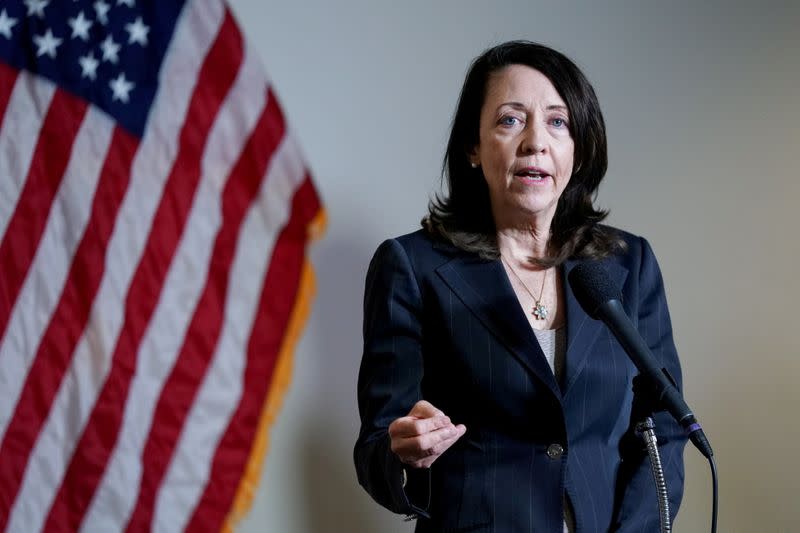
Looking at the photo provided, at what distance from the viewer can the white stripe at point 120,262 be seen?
1.46 meters

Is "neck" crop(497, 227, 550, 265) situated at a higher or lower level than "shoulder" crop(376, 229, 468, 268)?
higher

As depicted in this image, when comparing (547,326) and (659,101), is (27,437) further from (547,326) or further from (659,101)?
(659,101)

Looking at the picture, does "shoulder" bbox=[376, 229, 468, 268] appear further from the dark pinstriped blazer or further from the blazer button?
the blazer button

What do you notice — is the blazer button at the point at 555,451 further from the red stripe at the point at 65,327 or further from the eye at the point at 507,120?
the red stripe at the point at 65,327

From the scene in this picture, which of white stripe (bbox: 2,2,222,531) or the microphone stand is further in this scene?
white stripe (bbox: 2,2,222,531)

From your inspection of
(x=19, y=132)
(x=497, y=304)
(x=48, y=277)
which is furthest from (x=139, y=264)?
(x=497, y=304)

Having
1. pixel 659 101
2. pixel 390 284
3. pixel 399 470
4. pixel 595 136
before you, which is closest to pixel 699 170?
pixel 659 101

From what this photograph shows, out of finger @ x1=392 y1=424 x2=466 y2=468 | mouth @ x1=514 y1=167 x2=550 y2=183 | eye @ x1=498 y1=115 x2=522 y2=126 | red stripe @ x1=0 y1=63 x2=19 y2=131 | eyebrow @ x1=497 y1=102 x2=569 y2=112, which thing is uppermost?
eyebrow @ x1=497 y1=102 x2=569 y2=112

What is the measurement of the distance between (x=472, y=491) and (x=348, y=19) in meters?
1.00

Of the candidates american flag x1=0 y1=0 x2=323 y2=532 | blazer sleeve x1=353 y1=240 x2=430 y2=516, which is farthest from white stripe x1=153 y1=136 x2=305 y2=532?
blazer sleeve x1=353 y1=240 x2=430 y2=516

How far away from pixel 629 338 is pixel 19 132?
952 mm

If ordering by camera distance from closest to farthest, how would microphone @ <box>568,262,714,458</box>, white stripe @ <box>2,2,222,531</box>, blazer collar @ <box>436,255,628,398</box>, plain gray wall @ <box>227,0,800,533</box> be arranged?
microphone @ <box>568,262,714,458</box>, white stripe @ <box>2,2,222,531</box>, blazer collar @ <box>436,255,628,398</box>, plain gray wall @ <box>227,0,800,533</box>

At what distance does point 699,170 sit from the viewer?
229 centimetres

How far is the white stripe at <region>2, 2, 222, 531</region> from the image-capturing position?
146 centimetres
